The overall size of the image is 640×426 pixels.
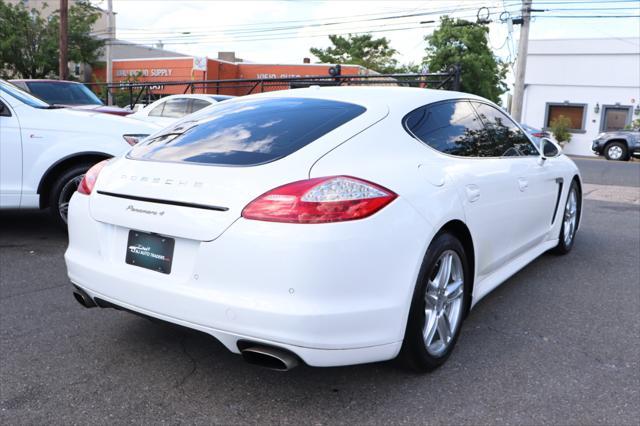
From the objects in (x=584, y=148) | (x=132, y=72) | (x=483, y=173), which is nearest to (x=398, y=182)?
(x=483, y=173)

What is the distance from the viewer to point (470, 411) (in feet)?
9.16

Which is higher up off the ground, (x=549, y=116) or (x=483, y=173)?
(x=549, y=116)

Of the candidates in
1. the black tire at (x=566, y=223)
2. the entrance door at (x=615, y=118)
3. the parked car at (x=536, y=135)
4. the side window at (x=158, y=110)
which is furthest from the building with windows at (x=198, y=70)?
the black tire at (x=566, y=223)

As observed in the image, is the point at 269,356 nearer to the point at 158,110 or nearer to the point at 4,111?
the point at 4,111

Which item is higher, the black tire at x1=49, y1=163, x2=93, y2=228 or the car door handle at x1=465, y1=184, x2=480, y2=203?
the car door handle at x1=465, y1=184, x2=480, y2=203

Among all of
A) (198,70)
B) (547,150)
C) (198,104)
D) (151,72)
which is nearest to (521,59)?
(198,104)

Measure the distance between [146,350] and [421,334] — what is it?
158 centimetres

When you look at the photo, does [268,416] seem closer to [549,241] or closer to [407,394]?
[407,394]

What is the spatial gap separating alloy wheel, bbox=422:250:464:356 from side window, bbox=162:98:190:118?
9995 millimetres

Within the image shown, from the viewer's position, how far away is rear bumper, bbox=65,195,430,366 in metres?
2.50

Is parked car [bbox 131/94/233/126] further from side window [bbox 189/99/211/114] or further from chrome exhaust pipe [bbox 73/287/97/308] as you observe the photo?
chrome exhaust pipe [bbox 73/287/97/308]

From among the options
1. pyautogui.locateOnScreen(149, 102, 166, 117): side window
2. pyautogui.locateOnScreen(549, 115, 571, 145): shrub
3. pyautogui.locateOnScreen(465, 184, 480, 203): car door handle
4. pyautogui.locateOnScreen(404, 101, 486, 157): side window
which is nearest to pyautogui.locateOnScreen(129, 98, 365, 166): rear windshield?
pyautogui.locateOnScreen(404, 101, 486, 157): side window

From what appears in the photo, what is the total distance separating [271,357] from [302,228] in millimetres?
585

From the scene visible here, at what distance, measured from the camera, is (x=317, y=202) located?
2572 mm
